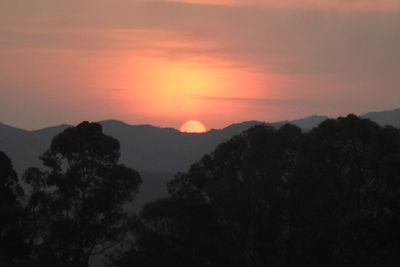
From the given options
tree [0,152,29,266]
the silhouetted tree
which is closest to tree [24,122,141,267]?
tree [0,152,29,266]

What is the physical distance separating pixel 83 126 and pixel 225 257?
12.5m

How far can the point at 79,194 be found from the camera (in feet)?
146

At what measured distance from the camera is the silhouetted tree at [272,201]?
40750 millimetres

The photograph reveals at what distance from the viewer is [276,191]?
4262 centimetres

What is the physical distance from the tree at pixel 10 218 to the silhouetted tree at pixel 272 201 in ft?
22.1

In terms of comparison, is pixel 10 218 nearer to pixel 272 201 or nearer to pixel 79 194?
pixel 79 194

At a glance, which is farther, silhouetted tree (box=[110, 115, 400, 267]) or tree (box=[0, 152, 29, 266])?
silhouetted tree (box=[110, 115, 400, 267])

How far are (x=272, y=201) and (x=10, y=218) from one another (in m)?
16.0

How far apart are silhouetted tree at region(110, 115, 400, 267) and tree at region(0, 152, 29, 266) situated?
6.74 meters

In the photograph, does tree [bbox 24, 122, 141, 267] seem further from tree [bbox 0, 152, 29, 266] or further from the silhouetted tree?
the silhouetted tree

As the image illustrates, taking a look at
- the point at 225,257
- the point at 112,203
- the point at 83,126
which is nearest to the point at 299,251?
the point at 225,257

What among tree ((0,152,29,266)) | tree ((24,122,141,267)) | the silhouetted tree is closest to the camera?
tree ((0,152,29,266))

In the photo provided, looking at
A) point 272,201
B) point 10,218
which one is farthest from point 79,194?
point 272,201

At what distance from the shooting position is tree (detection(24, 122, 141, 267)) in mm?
43375
